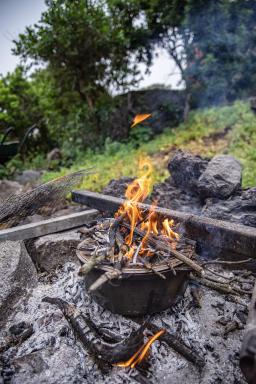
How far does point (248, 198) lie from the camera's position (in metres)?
3.45

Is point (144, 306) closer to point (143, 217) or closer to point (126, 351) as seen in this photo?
point (126, 351)

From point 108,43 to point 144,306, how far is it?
8.80 meters

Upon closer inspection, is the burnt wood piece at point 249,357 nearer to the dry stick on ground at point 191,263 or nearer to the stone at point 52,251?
the dry stick on ground at point 191,263

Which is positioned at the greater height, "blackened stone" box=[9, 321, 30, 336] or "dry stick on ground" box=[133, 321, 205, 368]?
"blackened stone" box=[9, 321, 30, 336]

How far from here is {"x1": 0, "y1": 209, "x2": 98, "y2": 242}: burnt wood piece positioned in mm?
3478

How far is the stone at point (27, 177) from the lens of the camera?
888 centimetres

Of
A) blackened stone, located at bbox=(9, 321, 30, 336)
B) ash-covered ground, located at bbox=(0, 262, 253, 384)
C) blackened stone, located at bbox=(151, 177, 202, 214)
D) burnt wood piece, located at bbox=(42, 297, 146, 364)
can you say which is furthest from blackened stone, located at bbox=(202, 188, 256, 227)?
blackened stone, located at bbox=(9, 321, 30, 336)

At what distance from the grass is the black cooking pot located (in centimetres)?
398

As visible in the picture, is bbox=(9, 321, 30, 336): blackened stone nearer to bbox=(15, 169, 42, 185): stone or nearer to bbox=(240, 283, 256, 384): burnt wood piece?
bbox=(240, 283, 256, 384): burnt wood piece

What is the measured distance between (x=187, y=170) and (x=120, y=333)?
8.25 ft

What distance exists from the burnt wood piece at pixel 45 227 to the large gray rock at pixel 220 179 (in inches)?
65.0

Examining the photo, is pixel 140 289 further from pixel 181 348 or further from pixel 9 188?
pixel 9 188

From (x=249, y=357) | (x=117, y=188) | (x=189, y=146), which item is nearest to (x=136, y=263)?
(x=249, y=357)

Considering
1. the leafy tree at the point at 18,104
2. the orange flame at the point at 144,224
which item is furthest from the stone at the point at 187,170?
the leafy tree at the point at 18,104
